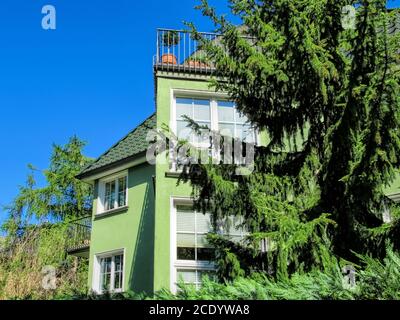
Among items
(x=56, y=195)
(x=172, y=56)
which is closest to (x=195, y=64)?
(x=172, y=56)

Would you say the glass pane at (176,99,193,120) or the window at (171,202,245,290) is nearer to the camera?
the window at (171,202,245,290)

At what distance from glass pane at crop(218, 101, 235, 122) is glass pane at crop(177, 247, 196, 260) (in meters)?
3.53

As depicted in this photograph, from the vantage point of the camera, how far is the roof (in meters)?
15.6

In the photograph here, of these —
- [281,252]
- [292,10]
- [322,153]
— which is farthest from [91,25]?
[281,252]

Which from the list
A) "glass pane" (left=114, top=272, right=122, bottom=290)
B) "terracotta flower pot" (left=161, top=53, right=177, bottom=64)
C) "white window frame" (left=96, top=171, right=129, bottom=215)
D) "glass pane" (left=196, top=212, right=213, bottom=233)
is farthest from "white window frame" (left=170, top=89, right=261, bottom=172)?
"glass pane" (left=114, top=272, right=122, bottom=290)

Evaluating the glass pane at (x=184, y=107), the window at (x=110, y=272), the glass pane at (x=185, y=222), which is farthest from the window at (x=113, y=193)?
the glass pane at (x=184, y=107)

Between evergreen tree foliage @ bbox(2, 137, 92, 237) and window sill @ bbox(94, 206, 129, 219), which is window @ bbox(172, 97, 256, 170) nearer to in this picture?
window sill @ bbox(94, 206, 129, 219)

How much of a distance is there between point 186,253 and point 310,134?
4396mm

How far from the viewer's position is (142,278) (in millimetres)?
13703

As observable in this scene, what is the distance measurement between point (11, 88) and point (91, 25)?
161 inches

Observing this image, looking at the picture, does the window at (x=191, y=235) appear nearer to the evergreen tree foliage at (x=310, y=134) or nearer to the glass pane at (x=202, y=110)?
the glass pane at (x=202, y=110)

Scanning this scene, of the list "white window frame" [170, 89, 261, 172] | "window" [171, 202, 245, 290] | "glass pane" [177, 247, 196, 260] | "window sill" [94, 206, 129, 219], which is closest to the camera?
"window" [171, 202, 245, 290]

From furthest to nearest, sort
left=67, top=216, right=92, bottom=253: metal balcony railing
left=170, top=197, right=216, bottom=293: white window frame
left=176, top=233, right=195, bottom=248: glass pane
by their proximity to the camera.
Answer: left=67, top=216, right=92, bottom=253: metal balcony railing
left=176, top=233, right=195, bottom=248: glass pane
left=170, top=197, right=216, bottom=293: white window frame

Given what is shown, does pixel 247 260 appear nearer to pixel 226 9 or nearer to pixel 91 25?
pixel 226 9
